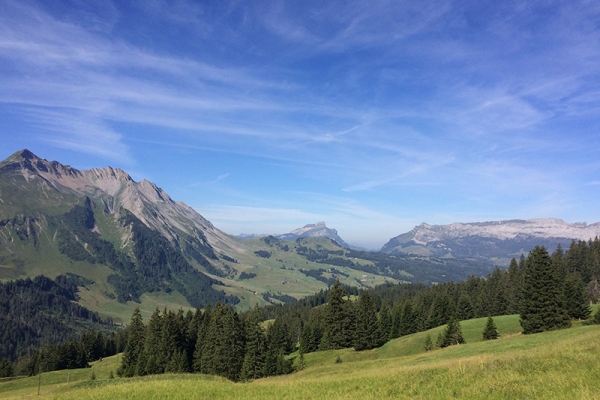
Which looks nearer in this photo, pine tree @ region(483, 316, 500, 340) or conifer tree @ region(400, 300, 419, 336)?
pine tree @ region(483, 316, 500, 340)

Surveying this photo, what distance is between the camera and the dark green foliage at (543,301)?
56.0m

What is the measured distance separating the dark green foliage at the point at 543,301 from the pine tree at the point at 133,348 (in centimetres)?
8554

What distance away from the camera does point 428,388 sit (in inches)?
622

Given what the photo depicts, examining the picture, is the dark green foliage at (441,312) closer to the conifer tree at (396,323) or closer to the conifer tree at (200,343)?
the conifer tree at (396,323)

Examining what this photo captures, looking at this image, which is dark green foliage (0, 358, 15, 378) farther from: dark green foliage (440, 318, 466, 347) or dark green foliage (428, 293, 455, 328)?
dark green foliage (428, 293, 455, 328)

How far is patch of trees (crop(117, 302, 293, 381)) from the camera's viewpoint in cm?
6731

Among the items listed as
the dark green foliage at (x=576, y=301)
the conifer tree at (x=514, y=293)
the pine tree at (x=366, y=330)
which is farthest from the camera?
the conifer tree at (x=514, y=293)

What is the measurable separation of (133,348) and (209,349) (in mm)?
31629

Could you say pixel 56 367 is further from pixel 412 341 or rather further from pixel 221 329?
pixel 412 341

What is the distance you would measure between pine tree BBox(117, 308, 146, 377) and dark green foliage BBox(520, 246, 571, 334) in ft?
281

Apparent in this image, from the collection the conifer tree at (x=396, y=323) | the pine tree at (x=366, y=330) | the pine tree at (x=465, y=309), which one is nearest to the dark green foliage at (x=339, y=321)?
the pine tree at (x=366, y=330)

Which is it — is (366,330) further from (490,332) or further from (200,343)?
(200,343)

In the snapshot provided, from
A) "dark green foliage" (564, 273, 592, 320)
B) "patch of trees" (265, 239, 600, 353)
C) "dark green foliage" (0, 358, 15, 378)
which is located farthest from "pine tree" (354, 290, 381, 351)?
"dark green foliage" (0, 358, 15, 378)

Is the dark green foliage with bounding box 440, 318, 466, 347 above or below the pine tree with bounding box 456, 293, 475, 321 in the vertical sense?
above
